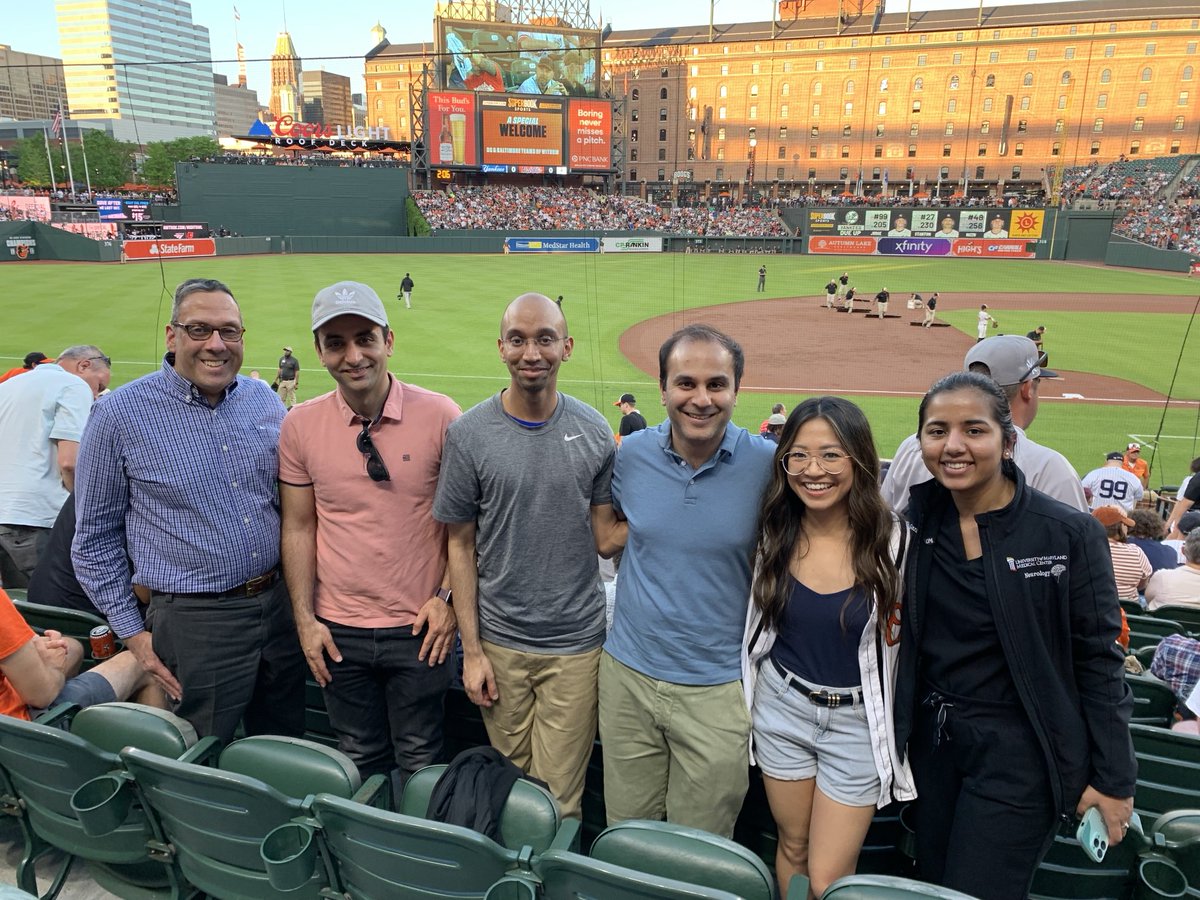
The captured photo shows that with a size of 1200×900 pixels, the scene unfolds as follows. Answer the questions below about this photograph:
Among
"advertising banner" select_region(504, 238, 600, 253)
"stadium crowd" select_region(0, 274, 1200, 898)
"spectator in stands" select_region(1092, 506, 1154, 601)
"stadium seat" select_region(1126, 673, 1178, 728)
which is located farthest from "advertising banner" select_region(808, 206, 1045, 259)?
"stadium crowd" select_region(0, 274, 1200, 898)

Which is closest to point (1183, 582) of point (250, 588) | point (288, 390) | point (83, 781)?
point (250, 588)

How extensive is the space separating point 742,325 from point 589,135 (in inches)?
1291

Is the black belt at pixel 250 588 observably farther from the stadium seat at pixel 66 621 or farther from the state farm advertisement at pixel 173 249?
the state farm advertisement at pixel 173 249

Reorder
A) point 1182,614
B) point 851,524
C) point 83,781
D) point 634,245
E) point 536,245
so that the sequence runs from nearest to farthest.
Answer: point 851,524 → point 83,781 → point 1182,614 → point 634,245 → point 536,245

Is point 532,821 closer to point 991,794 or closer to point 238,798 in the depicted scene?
point 238,798

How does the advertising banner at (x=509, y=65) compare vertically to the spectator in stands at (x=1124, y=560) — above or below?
above

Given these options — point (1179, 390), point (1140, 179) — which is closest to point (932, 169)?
point (1140, 179)

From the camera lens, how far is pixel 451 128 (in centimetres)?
5034

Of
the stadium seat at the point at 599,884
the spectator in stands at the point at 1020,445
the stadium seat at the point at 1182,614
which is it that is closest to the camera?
the stadium seat at the point at 599,884

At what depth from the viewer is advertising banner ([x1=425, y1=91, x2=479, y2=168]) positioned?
49969mm

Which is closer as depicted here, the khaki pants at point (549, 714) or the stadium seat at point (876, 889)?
the stadium seat at point (876, 889)

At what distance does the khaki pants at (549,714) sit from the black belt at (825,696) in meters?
0.68

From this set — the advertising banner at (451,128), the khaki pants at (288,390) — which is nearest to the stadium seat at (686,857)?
the khaki pants at (288,390)

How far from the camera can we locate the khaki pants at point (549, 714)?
257 cm
